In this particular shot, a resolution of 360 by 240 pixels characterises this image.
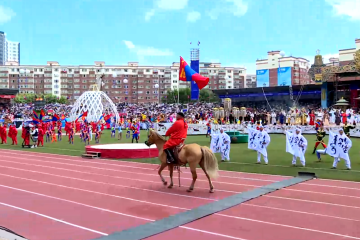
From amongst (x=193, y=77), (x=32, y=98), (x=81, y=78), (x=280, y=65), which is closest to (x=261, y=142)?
(x=193, y=77)

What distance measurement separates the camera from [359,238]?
5.27m

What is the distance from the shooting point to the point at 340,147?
37.9 feet

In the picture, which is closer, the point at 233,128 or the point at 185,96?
the point at 233,128

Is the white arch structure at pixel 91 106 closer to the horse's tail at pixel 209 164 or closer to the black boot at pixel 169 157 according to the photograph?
the black boot at pixel 169 157

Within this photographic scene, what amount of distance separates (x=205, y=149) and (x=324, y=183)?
3484 mm

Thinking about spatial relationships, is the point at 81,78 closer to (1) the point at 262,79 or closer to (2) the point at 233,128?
(1) the point at 262,79

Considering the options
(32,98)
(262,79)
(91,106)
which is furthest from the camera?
(32,98)

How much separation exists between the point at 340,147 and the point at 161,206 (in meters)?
7.17

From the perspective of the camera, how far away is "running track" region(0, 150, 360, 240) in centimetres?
566

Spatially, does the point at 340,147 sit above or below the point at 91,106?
below

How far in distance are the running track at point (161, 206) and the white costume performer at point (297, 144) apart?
228cm

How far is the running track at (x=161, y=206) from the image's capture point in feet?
18.6

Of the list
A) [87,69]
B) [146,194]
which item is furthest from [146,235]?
[87,69]

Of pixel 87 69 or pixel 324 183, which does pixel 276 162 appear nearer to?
pixel 324 183
